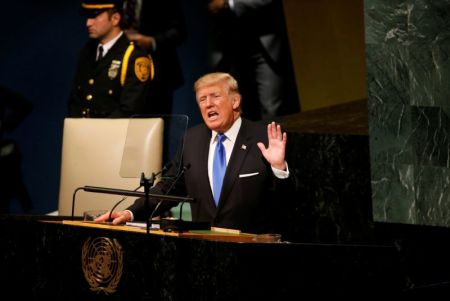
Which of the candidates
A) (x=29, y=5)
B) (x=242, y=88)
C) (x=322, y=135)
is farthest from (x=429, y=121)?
(x=29, y=5)

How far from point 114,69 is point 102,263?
7.48 ft

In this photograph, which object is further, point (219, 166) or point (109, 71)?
point (109, 71)

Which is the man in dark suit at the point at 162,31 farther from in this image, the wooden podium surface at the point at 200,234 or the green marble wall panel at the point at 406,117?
the wooden podium surface at the point at 200,234

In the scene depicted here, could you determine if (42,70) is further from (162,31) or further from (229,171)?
(229,171)

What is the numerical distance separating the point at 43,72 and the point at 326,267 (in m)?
3.61

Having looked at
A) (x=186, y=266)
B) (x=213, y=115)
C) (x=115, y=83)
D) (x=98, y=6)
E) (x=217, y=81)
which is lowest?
(x=186, y=266)

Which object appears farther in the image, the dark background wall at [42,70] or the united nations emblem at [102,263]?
the dark background wall at [42,70]

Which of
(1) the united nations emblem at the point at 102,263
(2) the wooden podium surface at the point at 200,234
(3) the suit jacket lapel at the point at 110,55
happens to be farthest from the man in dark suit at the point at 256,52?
(1) the united nations emblem at the point at 102,263

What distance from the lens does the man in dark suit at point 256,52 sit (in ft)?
16.2

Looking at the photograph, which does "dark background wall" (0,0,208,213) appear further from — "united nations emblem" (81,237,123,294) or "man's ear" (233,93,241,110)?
"united nations emblem" (81,237,123,294)

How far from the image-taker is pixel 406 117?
4555 millimetres

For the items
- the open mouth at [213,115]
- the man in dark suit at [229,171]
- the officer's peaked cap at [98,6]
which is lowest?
the man in dark suit at [229,171]

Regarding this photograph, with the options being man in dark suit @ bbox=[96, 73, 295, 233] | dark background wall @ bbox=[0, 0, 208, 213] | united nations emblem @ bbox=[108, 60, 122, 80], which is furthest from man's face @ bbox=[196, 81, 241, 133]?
dark background wall @ bbox=[0, 0, 208, 213]

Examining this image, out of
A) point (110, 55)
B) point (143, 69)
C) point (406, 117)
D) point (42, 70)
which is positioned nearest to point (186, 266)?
point (406, 117)
